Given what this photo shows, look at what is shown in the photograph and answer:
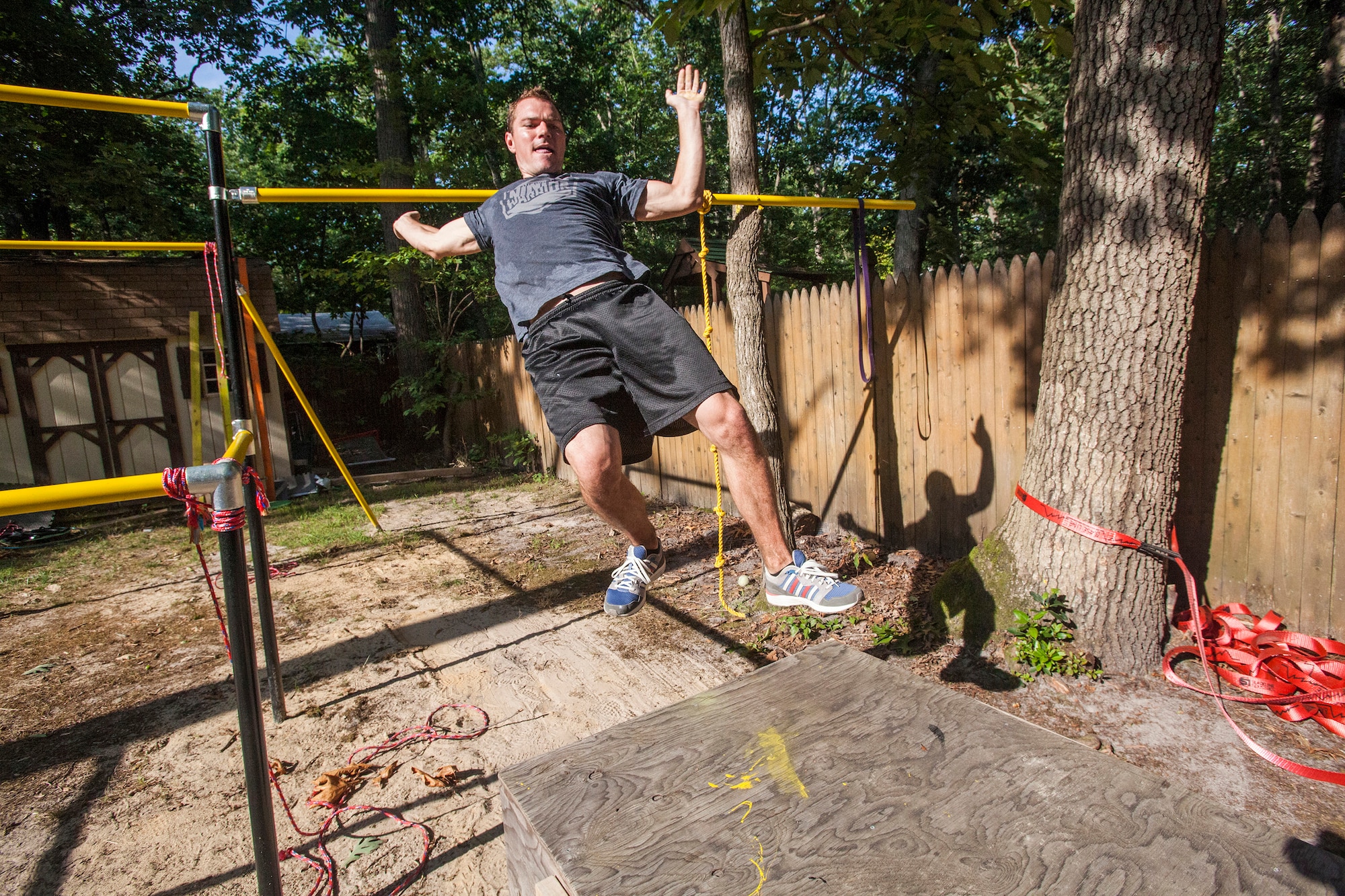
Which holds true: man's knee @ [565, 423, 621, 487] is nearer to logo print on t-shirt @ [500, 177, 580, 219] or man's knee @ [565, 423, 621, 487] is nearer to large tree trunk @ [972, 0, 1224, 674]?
logo print on t-shirt @ [500, 177, 580, 219]

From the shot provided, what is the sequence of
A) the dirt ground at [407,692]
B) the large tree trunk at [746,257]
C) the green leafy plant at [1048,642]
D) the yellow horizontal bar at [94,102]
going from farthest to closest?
the large tree trunk at [746,257]
the green leafy plant at [1048,642]
the dirt ground at [407,692]
the yellow horizontal bar at [94,102]

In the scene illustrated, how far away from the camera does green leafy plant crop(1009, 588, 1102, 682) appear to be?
111 inches

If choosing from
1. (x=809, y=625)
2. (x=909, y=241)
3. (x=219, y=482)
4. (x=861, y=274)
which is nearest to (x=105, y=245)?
(x=219, y=482)

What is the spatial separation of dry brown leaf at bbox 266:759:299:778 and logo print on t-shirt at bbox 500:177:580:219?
2.04 meters

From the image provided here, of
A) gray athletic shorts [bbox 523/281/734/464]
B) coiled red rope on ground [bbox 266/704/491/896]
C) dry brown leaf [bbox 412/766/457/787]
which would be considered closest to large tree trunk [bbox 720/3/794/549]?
gray athletic shorts [bbox 523/281/734/464]

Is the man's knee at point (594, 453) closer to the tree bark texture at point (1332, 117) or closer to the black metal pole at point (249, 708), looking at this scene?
the black metal pole at point (249, 708)

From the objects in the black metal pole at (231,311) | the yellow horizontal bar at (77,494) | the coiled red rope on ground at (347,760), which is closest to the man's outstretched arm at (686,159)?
the black metal pole at (231,311)

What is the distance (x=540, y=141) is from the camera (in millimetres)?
2537

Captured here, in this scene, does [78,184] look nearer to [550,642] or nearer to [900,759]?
[550,642]

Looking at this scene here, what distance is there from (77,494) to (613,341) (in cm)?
149

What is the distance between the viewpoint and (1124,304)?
2.73 metres

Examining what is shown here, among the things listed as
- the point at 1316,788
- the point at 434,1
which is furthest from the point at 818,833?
the point at 434,1

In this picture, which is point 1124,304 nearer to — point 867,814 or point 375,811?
point 867,814

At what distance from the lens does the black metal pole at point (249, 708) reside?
1.26m
